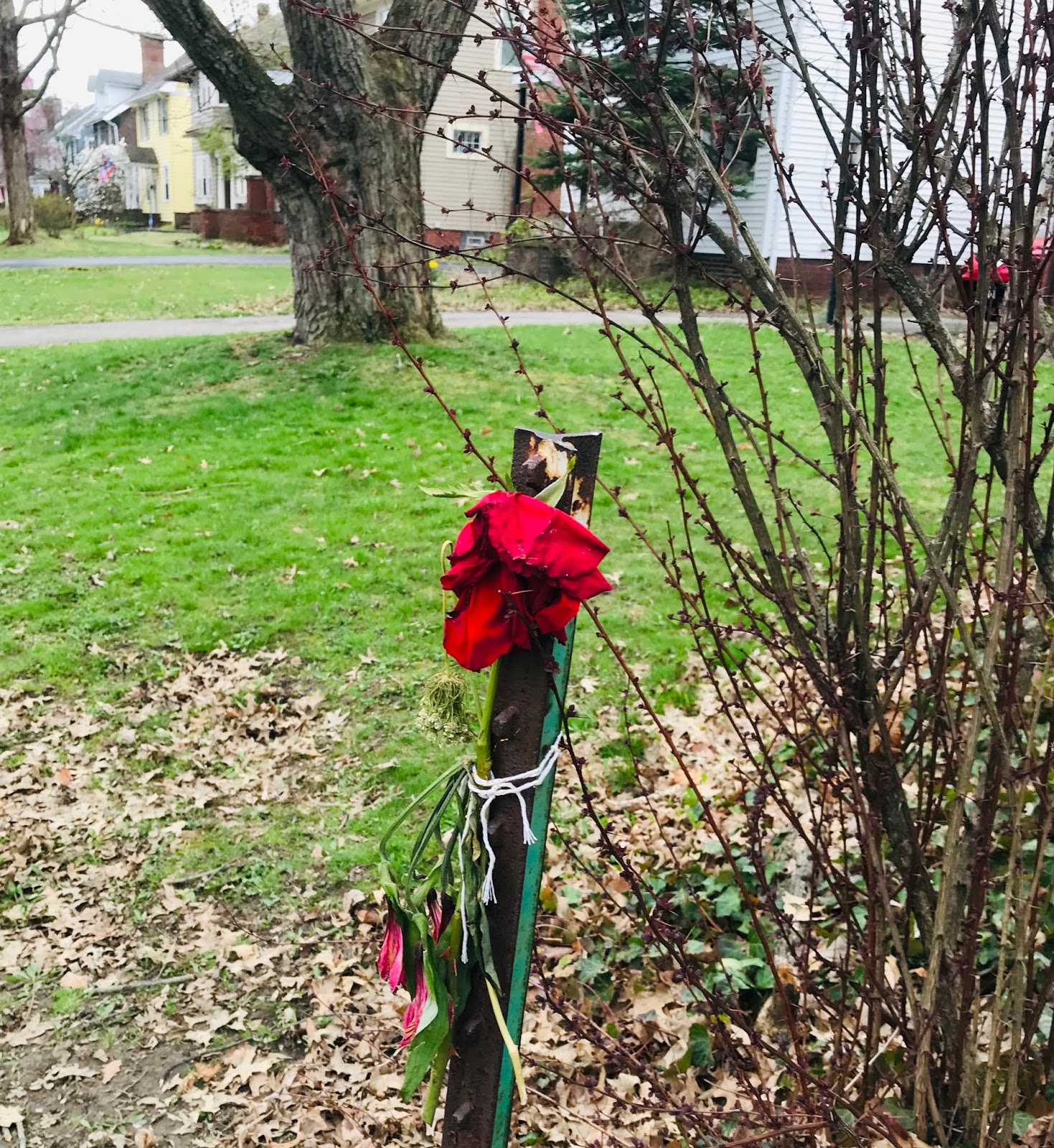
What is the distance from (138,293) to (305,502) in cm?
1716

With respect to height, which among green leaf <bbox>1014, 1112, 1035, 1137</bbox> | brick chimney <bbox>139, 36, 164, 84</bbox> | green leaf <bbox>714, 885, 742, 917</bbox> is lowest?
green leaf <bbox>714, 885, 742, 917</bbox>

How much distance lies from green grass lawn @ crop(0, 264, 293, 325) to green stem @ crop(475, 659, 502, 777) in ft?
58.9

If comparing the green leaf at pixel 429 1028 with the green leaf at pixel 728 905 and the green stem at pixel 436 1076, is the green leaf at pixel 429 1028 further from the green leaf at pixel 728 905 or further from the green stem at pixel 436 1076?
the green leaf at pixel 728 905

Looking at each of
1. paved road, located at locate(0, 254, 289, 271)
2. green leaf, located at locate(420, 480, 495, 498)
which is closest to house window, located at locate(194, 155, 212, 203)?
paved road, located at locate(0, 254, 289, 271)

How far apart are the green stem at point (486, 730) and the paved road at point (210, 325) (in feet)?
42.5

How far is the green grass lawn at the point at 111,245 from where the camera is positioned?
32812mm

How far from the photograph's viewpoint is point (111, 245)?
3684cm

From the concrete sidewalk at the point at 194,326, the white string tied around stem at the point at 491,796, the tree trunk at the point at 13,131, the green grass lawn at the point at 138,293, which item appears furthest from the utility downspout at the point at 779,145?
the tree trunk at the point at 13,131

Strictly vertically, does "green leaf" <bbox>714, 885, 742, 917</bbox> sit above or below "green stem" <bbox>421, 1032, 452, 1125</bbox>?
below

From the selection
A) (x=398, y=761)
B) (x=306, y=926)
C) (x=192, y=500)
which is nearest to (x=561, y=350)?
(x=192, y=500)

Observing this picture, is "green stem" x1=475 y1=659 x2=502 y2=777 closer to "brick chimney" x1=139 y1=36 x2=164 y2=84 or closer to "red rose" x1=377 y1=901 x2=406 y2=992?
"red rose" x1=377 y1=901 x2=406 y2=992

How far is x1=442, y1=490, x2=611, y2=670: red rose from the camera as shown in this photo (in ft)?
5.35

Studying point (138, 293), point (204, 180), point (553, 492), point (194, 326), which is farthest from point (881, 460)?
point (204, 180)

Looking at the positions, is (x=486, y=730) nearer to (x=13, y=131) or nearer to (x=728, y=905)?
(x=728, y=905)
